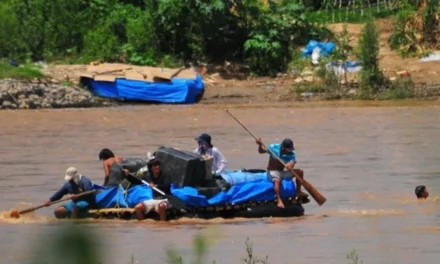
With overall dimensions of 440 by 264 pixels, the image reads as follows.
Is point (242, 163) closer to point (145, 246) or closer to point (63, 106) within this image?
point (145, 246)

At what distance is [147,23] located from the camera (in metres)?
32.2

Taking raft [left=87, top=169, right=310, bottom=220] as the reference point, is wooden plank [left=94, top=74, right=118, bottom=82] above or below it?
above

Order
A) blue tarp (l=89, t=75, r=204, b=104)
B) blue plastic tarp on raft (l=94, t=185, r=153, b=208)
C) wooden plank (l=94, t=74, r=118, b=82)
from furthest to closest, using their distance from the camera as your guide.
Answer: wooden plank (l=94, t=74, r=118, b=82) → blue tarp (l=89, t=75, r=204, b=104) → blue plastic tarp on raft (l=94, t=185, r=153, b=208)

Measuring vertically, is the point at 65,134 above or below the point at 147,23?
below

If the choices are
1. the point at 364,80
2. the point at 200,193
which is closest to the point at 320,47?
the point at 364,80

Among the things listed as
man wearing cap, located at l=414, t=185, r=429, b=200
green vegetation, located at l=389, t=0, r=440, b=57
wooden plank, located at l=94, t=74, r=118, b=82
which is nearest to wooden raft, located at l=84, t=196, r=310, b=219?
man wearing cap, located at l=414, t=185, r=429, b=200

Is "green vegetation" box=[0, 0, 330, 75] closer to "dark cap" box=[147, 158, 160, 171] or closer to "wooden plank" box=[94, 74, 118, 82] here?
"wooden plank" box=[94, 74, 118, 82]

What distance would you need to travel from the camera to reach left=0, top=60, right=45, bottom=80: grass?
30212mm

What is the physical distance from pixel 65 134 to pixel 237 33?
1011cm

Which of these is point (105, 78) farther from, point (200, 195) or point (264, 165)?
point (200, 195)

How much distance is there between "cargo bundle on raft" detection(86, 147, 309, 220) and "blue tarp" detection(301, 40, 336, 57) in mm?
19776

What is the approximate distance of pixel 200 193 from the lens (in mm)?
11141

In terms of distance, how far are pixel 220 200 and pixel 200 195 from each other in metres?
0.23

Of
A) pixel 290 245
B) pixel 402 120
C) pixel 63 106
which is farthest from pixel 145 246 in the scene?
pixel 63 106
